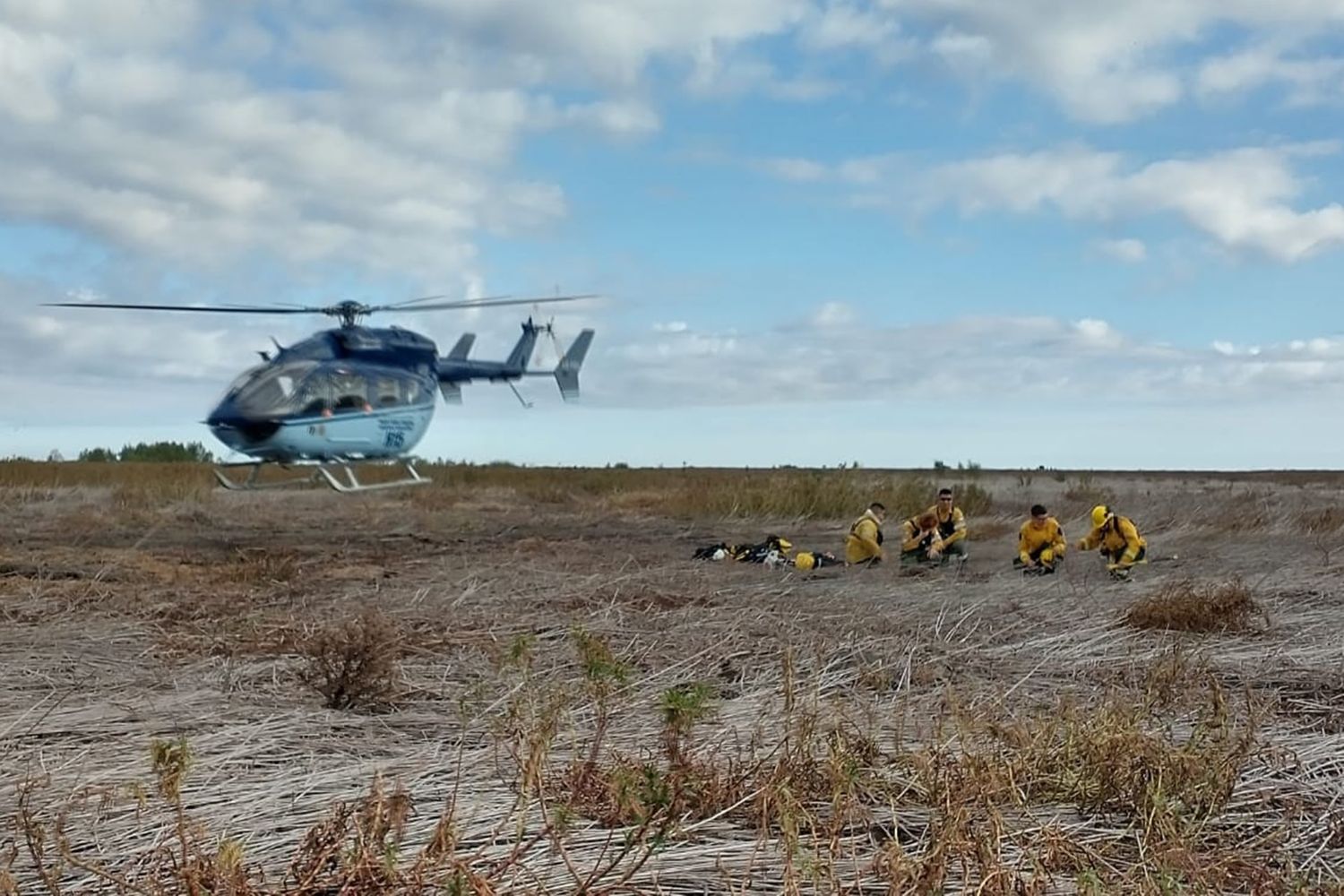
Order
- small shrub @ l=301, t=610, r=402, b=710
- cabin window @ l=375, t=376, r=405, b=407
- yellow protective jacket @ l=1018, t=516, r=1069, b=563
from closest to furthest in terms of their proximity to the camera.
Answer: small shrub @ l=301, t=610, r=402, b=710
yellow protective jacket @ l=1018, t=516, r=1069, b=563
cabin window @ l=375, t=376, r=405, b=407

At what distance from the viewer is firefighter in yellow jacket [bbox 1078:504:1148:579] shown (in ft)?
42.2

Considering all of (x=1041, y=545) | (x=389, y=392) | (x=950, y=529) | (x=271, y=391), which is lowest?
(x=1041, y=545)

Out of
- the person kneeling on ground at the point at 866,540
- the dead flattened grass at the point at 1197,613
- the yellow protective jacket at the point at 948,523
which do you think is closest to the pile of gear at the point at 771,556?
the person kneeling on ground at the point at 866,540

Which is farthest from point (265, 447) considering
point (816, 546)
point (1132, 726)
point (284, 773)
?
point (1132, 726)

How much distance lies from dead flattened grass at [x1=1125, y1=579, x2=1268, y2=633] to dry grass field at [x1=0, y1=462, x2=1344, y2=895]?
4cm

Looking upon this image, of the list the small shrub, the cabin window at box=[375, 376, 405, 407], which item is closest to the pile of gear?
the cabin window at box=[375, 376, 405, 407]

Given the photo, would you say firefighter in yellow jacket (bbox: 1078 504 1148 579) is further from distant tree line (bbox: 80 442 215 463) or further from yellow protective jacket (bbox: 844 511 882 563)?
distant tree line (bbox: 80 442 215 463)

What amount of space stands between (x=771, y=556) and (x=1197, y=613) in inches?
257

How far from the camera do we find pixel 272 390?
17.8 meters

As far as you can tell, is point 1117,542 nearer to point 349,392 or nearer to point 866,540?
point 866,540

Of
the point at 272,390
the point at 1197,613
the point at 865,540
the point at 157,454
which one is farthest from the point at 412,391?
the point at 157,454

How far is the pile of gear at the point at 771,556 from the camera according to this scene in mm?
14295

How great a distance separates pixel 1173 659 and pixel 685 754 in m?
3.32

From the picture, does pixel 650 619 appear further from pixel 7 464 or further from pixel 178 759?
pixel 7 464
